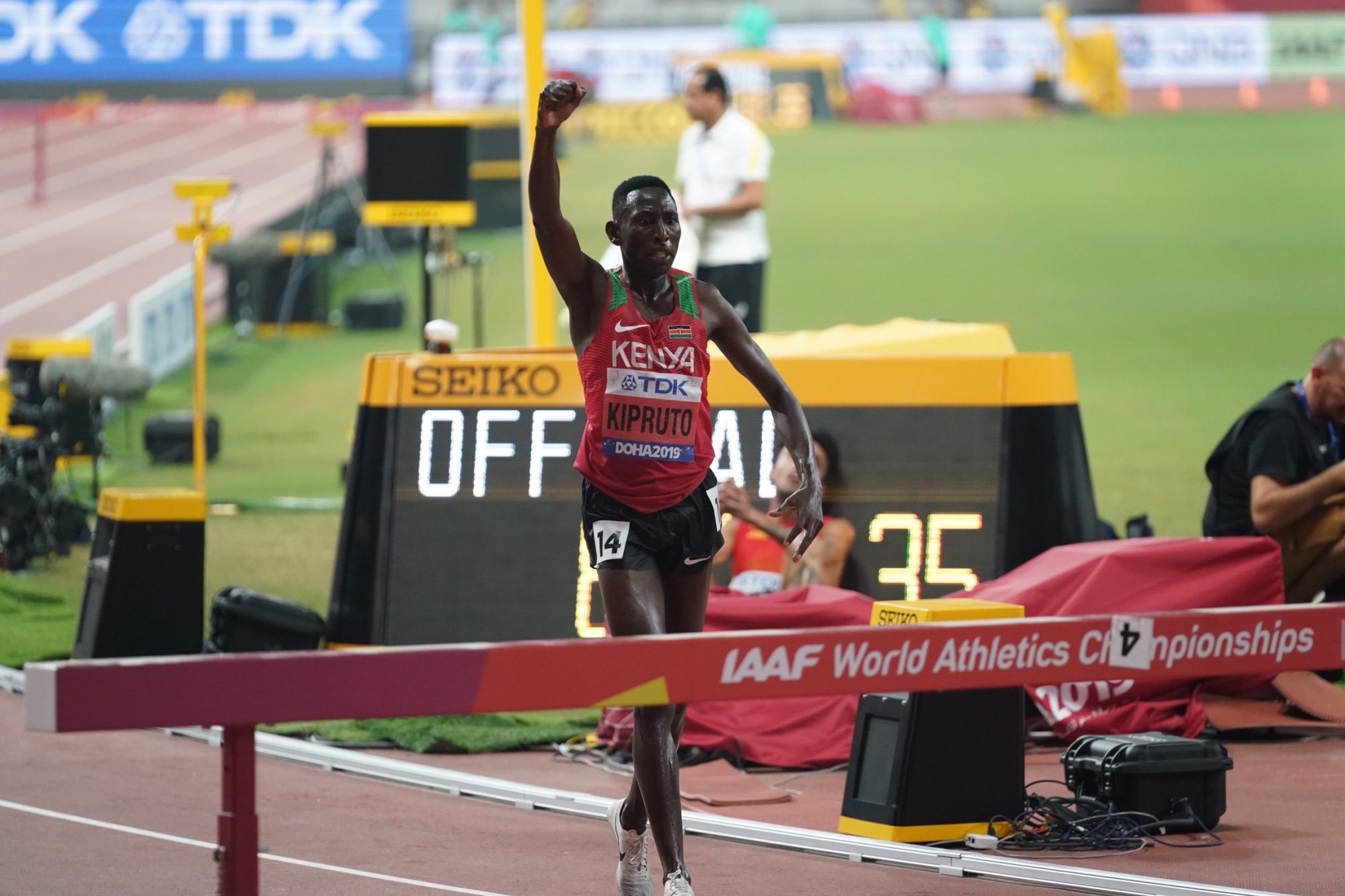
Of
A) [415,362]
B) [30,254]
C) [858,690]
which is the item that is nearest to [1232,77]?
[30,254]

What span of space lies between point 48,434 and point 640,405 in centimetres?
697

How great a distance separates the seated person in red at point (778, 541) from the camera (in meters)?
8.13

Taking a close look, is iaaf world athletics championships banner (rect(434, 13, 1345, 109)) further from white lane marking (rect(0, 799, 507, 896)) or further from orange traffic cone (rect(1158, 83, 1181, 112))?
white lane marking (rect(0, 799, 507, 896))

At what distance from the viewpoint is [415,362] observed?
8.36 meters

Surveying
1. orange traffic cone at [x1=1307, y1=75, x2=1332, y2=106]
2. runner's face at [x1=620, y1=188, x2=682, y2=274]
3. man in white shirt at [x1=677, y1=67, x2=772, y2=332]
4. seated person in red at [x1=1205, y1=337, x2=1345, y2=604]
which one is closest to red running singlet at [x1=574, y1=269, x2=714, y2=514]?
runner's face at [x1=620, y1=188, x2=682, y2=274]

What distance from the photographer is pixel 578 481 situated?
27.2 feet

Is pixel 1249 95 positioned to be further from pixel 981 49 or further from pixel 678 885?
pixel 678 885

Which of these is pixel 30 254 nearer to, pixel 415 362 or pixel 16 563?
pixel 16 563

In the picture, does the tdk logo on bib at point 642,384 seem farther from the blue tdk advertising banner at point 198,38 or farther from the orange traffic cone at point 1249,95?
the orange traffic cone at point 1249,95

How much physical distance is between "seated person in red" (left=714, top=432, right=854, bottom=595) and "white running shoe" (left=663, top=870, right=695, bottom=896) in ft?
9.10

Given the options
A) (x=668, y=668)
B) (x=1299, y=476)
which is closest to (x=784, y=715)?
(x=1299, y=476)

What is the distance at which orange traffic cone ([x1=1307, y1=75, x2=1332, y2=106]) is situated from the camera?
1606 inches

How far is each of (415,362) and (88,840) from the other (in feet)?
8.46

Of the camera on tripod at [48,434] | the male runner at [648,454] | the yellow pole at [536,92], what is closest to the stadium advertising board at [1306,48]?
the camera on tripod at [48,434]
